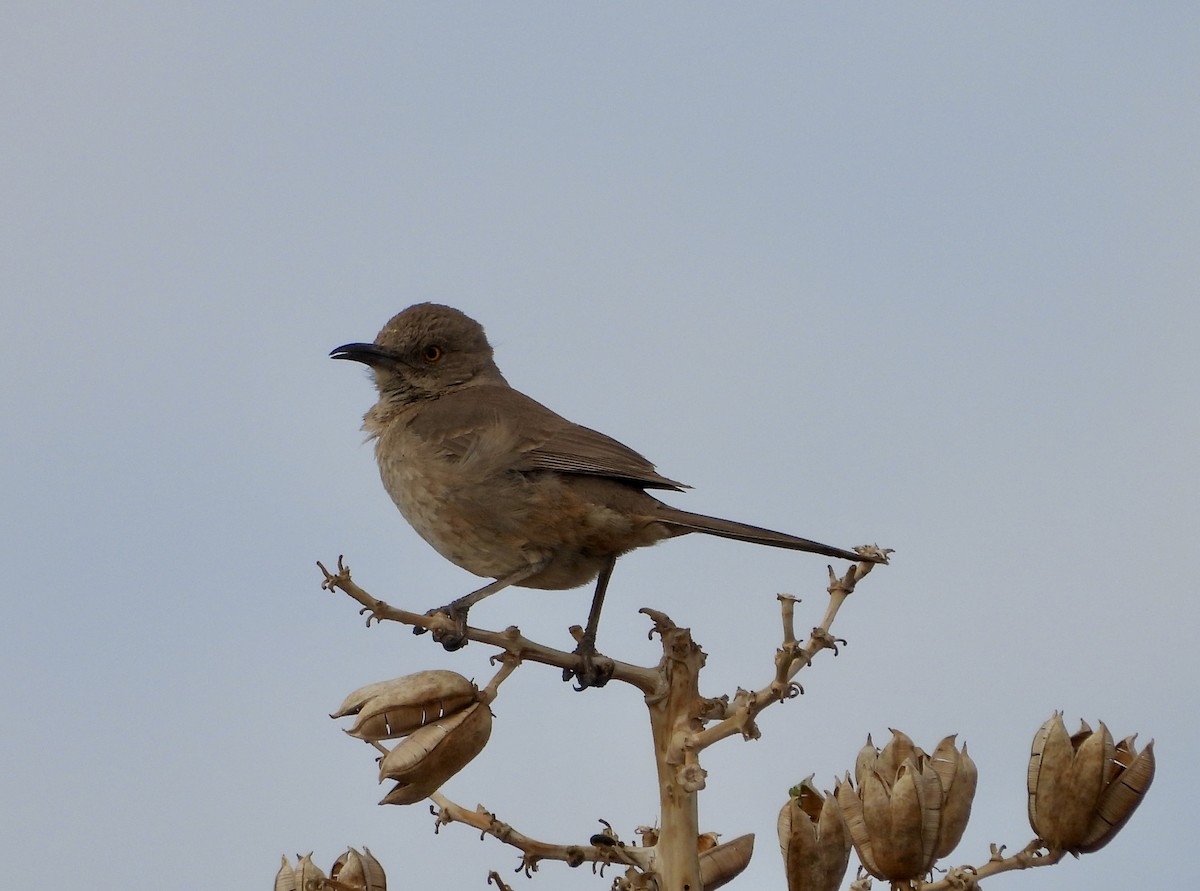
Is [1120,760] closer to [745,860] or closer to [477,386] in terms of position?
[745,860]

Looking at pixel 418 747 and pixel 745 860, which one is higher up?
pixel 418 747

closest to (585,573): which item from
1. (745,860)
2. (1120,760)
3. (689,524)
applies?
(689,524)

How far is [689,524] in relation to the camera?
5641 mm

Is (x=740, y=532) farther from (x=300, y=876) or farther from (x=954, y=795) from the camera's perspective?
(x=300, y=876)

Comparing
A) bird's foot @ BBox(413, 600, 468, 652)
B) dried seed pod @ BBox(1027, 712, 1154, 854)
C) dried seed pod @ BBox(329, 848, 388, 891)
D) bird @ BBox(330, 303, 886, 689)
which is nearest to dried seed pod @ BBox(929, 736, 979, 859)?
dried seed pod @ BBox(1027, 712, 1154, 854)

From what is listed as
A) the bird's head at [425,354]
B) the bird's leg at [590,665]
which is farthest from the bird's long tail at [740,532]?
the bird's head at [425,354]

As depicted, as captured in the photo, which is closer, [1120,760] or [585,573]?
[1120,760]

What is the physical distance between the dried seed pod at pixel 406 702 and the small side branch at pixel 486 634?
0.15m

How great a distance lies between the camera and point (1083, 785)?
375 cm

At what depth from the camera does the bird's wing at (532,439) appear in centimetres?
577

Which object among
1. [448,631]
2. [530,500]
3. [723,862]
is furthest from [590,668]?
[530,500]

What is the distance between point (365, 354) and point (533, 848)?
3537mm

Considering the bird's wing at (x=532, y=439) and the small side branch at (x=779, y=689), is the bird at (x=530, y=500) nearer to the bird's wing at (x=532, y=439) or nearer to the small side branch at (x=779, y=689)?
the bird's wing at (x=532, y=439)

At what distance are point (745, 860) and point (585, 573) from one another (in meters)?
2.13
